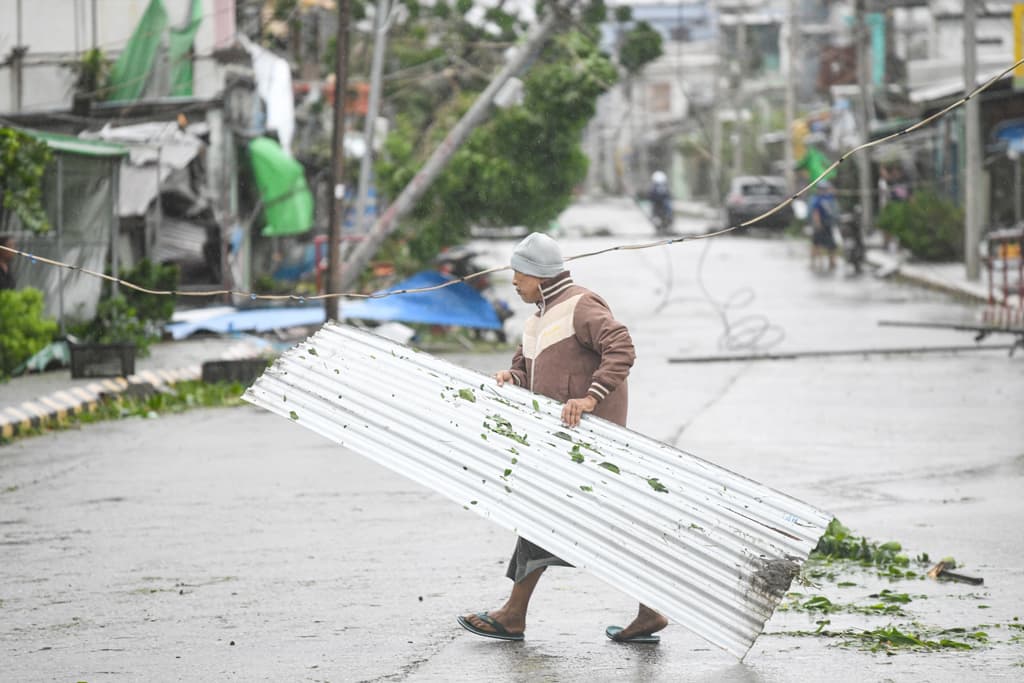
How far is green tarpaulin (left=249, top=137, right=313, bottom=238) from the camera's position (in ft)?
87.4

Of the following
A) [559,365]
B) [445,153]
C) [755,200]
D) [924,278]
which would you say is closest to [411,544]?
[559,365]

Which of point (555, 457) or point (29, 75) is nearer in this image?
point (555, 457)

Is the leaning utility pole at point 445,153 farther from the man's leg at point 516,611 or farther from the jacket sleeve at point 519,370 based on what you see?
the man's leg at point 516,611

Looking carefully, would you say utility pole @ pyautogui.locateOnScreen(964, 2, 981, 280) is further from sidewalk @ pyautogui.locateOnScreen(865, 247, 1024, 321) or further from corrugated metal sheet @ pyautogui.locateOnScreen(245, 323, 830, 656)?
corrugated metal sheet @ pyautogui.locateOnScreen(245, 323, 830, 656)

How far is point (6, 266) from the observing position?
17.5 meters

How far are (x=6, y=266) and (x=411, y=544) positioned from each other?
34.6 ft

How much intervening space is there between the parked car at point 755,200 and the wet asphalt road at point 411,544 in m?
31.5

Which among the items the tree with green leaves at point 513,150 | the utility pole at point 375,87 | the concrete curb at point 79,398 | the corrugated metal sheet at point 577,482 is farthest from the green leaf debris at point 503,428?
the utility pole at point 375,87

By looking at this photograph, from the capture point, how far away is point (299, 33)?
34.8 meters

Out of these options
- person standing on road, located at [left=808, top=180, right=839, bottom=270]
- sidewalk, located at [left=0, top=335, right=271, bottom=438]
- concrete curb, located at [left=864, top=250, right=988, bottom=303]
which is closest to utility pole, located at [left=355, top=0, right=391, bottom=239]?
sidewalk, located at [left=0, top=335, right=271, bottom=438]

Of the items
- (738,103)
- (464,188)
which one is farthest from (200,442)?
(738,103)

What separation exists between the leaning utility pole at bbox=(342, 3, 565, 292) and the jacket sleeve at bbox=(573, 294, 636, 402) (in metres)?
15.3

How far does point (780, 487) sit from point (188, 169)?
1652 centimetres

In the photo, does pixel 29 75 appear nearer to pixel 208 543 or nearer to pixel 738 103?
pixel 208 543
